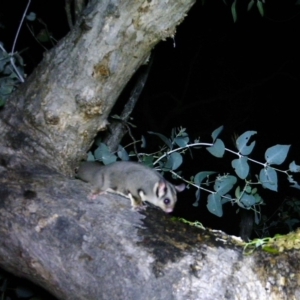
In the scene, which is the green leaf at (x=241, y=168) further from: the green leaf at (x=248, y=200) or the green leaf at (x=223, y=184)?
the green leaf at (x=248, y=200)

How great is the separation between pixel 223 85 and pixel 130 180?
Result: 301 centimetres

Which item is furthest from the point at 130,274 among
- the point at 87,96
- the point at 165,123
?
the point at 165,123

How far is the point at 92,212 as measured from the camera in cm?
175

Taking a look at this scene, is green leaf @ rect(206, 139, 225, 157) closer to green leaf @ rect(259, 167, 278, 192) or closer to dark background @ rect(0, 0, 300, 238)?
green leaf @ rect(259, 167, 278, 192)

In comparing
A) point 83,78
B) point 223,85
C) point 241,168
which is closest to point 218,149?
point 241,168

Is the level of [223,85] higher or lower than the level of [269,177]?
lower

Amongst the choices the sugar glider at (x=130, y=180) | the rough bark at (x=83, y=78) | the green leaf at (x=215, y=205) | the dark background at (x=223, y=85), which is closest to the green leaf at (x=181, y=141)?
the sugar glider at (x=130, y=180)

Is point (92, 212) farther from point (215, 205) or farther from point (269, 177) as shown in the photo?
point (269, 177)

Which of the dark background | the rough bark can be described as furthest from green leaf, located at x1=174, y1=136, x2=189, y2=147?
the dark background

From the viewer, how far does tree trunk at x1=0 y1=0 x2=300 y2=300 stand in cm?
154

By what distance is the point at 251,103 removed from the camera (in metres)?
5.17

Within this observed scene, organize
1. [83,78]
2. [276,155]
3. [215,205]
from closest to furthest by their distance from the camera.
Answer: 1. [83,78]
2. [276,155]
3. [215,205]

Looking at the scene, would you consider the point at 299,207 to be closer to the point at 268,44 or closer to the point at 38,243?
the point at 268,44

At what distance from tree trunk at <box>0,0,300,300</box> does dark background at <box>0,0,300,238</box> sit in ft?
8.46
